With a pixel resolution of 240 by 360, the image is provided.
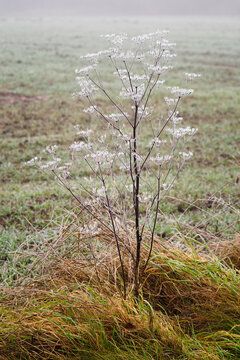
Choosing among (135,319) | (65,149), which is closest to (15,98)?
(65,149)

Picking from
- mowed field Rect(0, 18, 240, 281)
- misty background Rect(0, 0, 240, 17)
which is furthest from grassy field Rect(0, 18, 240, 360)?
misty background Rect(0, 0, 240, 17)

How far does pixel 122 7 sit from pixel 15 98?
163164mm

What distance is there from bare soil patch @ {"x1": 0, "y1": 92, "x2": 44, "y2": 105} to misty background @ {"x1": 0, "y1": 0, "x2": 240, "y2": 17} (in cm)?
14655

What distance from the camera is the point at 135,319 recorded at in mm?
2357

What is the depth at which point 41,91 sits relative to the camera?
43.1 feet

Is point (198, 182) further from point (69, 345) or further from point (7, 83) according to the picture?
point (7, 83)

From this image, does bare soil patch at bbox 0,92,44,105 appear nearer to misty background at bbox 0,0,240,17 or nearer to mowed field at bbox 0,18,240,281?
mowed field at bbox 0,18,240,281

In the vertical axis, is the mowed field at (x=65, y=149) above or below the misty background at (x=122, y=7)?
below

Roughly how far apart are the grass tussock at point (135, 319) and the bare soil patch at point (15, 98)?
9.87 m

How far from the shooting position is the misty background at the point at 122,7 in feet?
477

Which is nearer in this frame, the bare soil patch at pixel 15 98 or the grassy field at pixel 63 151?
the grassy field at pixel 63 151

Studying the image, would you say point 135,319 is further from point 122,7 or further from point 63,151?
point 122,7

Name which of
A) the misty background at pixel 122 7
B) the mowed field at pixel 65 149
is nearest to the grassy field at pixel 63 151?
the mowed field at pixel 65 149

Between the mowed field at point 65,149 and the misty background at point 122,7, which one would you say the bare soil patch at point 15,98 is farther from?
the misty background at point 122,7
